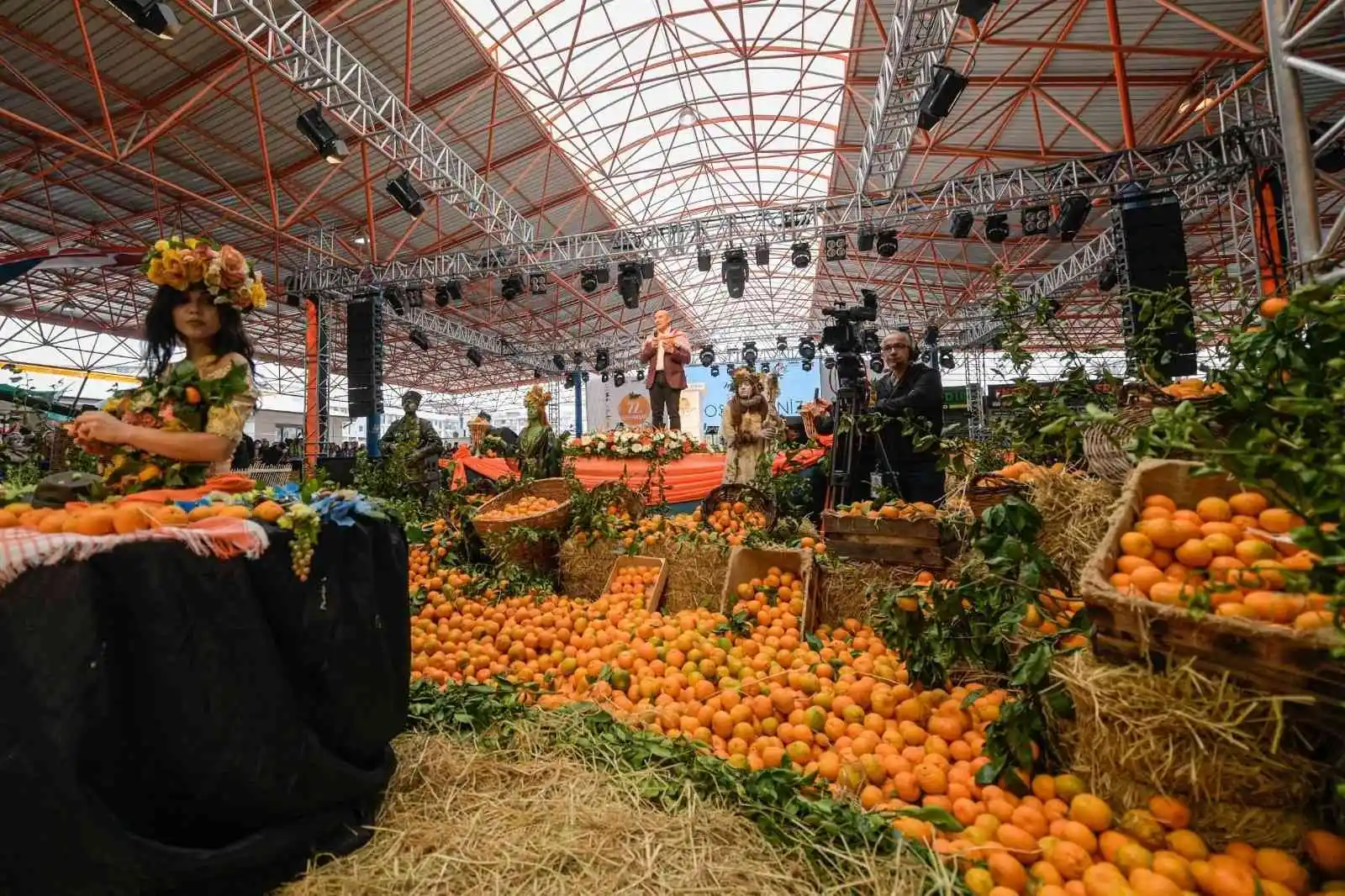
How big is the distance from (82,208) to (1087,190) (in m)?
17.3

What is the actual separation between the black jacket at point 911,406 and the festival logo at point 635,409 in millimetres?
11112

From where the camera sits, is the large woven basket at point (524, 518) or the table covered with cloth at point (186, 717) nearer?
the table covered with cloth at point (186, 717)

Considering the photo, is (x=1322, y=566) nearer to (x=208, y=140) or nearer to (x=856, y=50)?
(x=856, y=50)

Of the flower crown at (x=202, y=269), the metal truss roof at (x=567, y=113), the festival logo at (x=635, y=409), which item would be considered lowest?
the flower crown at (x=202, y=269)

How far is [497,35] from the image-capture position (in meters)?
8.18

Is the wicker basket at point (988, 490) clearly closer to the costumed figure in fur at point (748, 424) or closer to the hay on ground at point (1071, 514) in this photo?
the hay on ground at point (1071, 514)

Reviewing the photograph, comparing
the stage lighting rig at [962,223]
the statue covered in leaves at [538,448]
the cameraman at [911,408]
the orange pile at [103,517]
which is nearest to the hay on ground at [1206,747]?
the orange pile at [103,517]

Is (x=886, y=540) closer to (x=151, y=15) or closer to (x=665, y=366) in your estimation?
(x=665, y=366)

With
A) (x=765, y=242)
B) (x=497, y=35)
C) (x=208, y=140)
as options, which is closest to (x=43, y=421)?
(x=208, y=140)

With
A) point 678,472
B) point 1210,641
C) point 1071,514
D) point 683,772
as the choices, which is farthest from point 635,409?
point 1210,641

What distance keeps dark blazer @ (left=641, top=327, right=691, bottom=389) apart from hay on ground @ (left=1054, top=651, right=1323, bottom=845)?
20.4 feet

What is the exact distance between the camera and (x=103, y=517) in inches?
43.5

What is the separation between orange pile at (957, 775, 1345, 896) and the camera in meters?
→ 1.00

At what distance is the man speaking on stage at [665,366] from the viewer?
7.12 metres
